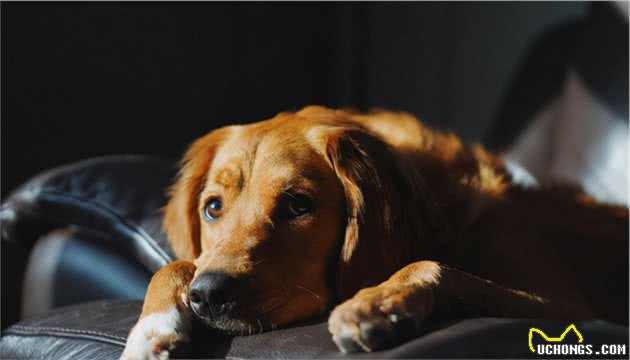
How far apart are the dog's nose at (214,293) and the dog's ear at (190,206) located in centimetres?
54

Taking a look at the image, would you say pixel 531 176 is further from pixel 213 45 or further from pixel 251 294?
pixel 213 45

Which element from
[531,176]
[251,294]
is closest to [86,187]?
[251,294]

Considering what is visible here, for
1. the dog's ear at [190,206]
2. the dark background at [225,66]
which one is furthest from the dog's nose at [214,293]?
the dark background at [225,66]

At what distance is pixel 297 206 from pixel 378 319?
1.72ft

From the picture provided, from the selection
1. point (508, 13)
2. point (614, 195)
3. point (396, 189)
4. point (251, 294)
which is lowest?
point (614, 195)

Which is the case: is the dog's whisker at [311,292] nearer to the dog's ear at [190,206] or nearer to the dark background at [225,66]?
the dog's ear at [190,206]

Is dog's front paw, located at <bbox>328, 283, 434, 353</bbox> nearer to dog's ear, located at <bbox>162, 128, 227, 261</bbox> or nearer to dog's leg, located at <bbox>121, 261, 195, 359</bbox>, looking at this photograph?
dog's leg, located at <bbox>121, 261, 195, 359</bbox>

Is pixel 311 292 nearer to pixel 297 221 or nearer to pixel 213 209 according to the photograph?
pixel 297 221

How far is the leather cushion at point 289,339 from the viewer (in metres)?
1.16

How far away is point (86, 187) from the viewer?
226 cm

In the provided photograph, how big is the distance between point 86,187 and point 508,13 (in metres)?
2.41

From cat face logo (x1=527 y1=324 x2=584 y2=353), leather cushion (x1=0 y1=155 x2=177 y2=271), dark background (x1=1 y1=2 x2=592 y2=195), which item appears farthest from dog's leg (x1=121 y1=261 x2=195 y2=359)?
dark background (x1=1 y1=2 x2=592 y2=195)

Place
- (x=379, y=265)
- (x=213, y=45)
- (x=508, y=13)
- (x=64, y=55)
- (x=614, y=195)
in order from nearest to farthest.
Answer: (x=379, y=265), (x=614, y=195), (x=64, y=55), (x=508, y=13), (x=213, y=45)

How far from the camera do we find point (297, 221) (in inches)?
65.2
